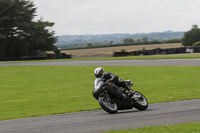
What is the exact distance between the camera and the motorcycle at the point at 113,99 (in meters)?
8.84

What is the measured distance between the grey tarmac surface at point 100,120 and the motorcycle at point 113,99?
0.17 metres

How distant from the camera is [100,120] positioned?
26.1ft

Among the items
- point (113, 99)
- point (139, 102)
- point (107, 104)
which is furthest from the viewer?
point (139, 102)

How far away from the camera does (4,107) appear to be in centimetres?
A: 1115

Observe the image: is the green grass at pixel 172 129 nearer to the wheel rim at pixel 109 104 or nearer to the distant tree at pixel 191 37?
the wheel rim at pixel 109 104

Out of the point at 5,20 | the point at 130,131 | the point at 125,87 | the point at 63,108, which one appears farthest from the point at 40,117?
the point at 5,20

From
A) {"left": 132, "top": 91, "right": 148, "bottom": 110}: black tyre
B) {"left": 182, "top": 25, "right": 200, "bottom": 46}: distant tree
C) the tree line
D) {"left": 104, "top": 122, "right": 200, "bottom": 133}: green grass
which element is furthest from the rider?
{"left": 182, "top": 25, "right": 200, "bottom": 46}: distant tree

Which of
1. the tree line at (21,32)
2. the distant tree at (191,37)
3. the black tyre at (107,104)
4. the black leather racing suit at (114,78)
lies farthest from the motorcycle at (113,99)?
the distant tree at (191,37)

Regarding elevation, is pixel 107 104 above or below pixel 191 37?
below

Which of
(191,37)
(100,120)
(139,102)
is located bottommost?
(100,120)

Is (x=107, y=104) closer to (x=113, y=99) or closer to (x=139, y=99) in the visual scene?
(x=113, y=99)

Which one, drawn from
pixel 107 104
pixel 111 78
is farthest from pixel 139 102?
pixel 111 78

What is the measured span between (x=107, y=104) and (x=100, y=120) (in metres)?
0.99

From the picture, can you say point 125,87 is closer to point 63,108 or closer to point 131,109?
point 131,109
